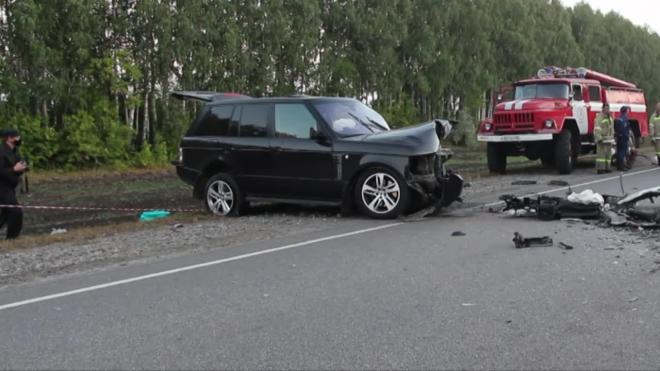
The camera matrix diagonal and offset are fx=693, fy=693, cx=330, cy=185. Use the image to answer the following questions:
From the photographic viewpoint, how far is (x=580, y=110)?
18.2 m

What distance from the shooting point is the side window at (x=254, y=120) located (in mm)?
10742

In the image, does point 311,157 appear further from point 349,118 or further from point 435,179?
point 435,179

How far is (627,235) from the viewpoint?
805 cm

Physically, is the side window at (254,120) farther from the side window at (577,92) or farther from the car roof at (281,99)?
the side window at (577,92)

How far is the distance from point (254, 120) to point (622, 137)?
454 inches

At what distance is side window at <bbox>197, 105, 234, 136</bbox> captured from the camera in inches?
438

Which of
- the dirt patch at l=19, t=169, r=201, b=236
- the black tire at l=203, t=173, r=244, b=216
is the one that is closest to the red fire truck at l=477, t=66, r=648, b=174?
the dirt patch at l=19, t=169, r=201, b=236

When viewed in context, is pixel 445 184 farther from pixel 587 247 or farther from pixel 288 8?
pixel 288 8

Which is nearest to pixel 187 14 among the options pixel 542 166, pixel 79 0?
pixel 79 0

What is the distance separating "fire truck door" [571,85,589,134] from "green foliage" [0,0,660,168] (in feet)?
30.7

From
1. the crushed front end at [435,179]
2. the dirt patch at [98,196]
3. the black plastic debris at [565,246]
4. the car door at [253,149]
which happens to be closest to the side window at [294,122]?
the car door at [253,149]

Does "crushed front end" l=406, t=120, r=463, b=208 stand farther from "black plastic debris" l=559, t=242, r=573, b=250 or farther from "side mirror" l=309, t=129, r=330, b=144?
"black plastic debris" l=559, t=242, r=573, b=250

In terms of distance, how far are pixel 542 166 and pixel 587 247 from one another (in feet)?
46.4

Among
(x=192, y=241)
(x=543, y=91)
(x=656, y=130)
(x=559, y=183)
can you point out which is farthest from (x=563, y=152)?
(x=192, y=241)
